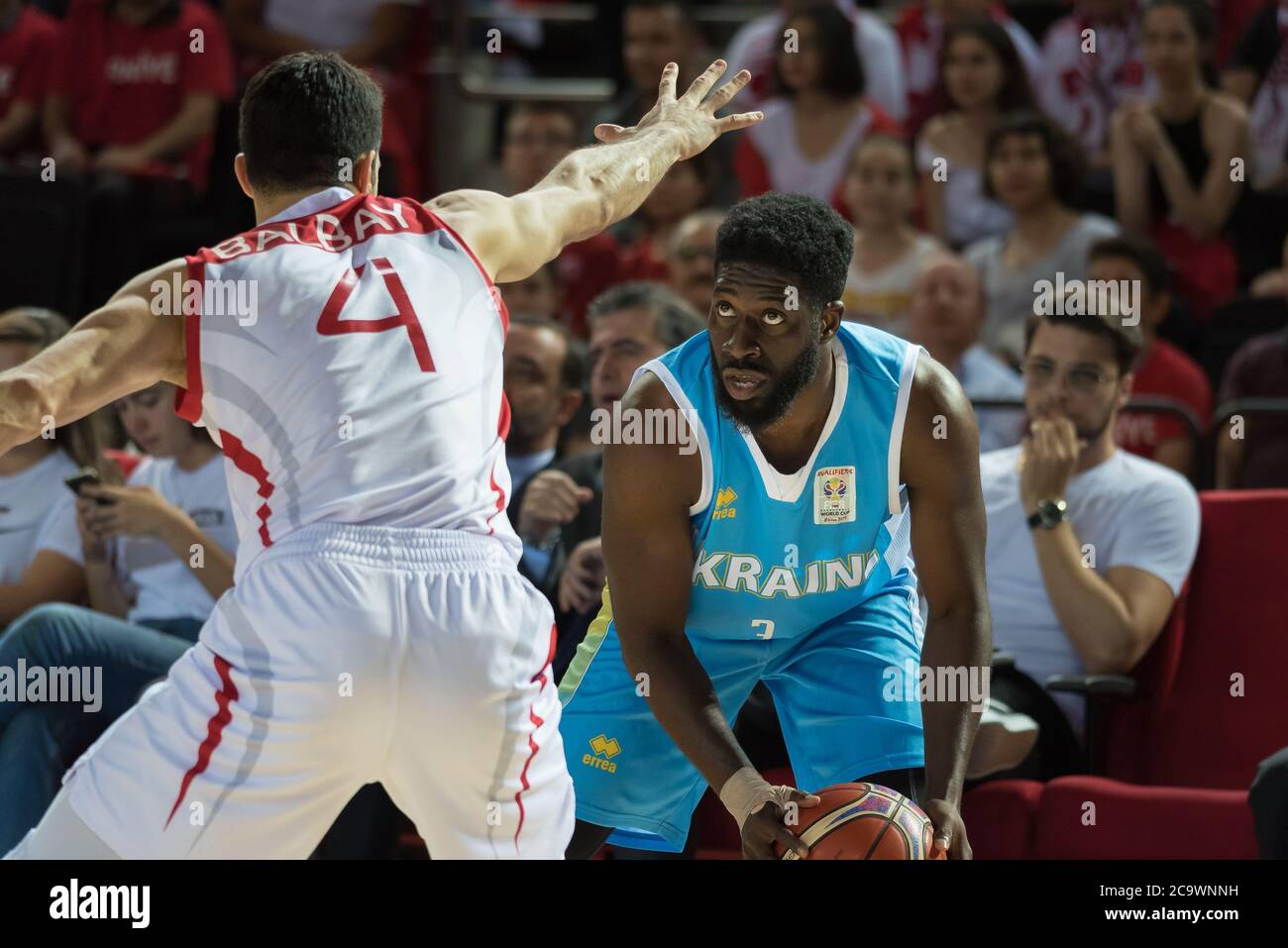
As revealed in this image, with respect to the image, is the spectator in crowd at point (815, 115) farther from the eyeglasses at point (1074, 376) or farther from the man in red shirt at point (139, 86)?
the man in red shirt at point (139, 86)

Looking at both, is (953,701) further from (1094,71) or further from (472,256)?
(1094,71)

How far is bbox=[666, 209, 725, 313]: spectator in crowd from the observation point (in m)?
6.60

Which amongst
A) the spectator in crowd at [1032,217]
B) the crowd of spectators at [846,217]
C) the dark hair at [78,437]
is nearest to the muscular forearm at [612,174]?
the crowd of spectators at [846,217]

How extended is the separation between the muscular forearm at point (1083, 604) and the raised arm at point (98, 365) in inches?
113

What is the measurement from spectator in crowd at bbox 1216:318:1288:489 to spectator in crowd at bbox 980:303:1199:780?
647mm

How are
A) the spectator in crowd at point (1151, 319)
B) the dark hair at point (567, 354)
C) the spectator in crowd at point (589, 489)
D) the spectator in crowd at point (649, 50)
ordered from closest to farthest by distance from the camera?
the spectator in crowd at point (589, 489), the dark hair at point (567, 354), the spectator in crowd at point (1151, 319), the spectator in crowd at point (649, 50)

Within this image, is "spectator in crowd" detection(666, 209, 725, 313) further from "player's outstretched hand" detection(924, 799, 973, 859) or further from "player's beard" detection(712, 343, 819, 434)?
"player's outstretched hand" detection(924, 799, 973, 859)

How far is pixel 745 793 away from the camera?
3461 millimetres

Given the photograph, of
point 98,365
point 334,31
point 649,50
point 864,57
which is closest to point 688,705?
point 98,365

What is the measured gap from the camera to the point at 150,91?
8.04m

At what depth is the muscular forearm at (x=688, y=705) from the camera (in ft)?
11.7

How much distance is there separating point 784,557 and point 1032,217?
3.70 m

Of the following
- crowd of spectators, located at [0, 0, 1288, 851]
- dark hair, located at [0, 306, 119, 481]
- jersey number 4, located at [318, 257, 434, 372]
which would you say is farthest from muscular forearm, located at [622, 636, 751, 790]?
dark hair, located at [0, 306, 119, 481]
